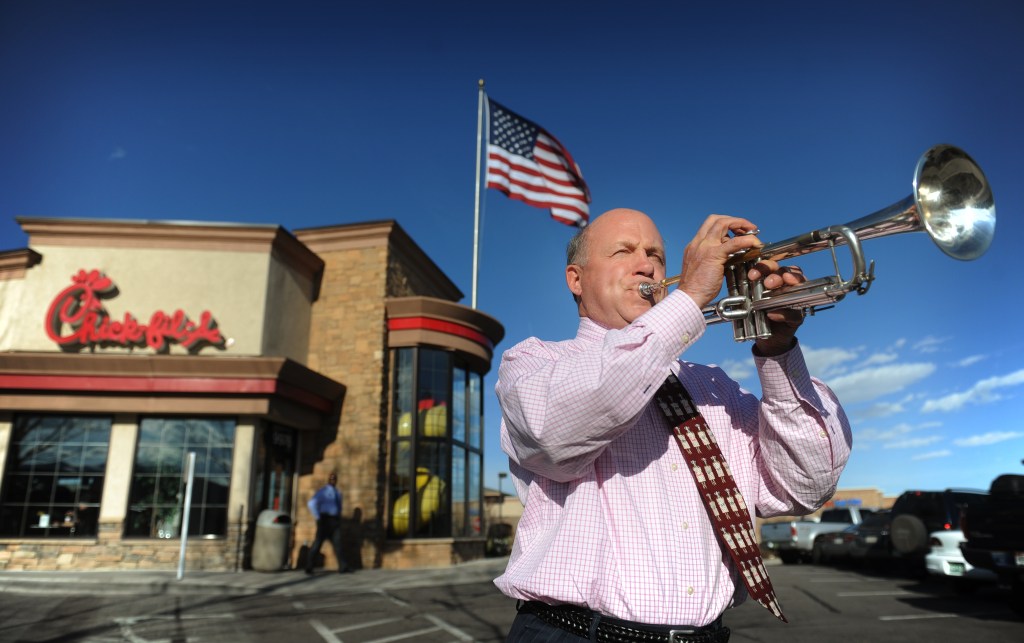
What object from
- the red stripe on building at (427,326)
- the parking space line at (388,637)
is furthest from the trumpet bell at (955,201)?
the red stripe on building at (427,326)

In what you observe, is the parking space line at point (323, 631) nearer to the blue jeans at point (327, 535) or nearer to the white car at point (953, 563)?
the blue jeans at point (327, 535)

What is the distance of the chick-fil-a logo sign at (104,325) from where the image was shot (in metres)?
12.1

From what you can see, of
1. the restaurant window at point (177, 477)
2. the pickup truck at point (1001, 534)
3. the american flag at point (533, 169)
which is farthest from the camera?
the american flag at point (533, 169)

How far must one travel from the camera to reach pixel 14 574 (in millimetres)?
10391

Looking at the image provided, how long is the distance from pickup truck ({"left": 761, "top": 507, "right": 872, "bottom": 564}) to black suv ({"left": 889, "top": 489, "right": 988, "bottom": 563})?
4016 millimetres

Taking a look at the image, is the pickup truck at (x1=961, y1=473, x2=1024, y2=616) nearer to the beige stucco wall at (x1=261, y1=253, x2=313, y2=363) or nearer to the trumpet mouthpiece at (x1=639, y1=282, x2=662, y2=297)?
the trumpet mouthpiece at (x1=639, y1=282, x2=662, y2=297)

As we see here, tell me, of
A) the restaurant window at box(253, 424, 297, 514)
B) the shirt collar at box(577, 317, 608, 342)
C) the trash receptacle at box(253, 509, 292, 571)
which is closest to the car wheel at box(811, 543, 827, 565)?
the trash receptacle at box(253, 509, 292, 571)

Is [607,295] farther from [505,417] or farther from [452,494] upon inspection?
[452,494]

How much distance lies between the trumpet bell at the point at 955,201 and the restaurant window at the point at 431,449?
12458 millimetres

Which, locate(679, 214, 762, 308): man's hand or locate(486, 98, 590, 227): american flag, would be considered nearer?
locate(679, 214, 762, 308): man's hand

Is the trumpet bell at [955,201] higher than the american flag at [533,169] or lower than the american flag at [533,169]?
lower

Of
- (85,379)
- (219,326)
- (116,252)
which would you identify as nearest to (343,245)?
(219,326)

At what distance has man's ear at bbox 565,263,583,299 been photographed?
2156mm

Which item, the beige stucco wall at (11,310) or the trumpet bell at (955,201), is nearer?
the trumpet bell at (955,201)
